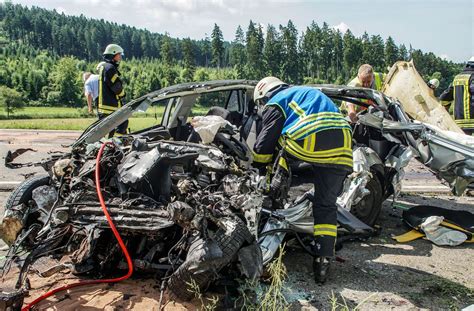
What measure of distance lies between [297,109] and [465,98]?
13.6ft

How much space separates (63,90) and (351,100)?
186 ft

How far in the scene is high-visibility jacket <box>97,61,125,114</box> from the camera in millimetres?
6746

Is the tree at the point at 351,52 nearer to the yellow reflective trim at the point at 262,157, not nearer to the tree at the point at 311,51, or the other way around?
the tree at the point at 311,51

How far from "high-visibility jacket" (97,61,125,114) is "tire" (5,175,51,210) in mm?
2613

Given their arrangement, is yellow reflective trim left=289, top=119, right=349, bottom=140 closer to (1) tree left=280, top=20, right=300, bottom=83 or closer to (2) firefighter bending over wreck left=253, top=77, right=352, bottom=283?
(2) firefighter bending over wreck left=253, top=77, right=352, bottom=283

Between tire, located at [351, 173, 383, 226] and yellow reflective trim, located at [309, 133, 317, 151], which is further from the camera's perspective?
tire, located at [351, 173, 383, 226]

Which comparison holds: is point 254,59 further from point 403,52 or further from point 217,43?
point 403,52

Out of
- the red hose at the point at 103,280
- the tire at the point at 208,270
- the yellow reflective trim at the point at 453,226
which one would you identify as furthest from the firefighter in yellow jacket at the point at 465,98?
the red hose at the point at 103,280

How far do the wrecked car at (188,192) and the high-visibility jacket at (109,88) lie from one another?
2.06m

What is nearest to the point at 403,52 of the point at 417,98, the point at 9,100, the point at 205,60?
the point at 205,60

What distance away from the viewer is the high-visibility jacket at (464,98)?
671 cm

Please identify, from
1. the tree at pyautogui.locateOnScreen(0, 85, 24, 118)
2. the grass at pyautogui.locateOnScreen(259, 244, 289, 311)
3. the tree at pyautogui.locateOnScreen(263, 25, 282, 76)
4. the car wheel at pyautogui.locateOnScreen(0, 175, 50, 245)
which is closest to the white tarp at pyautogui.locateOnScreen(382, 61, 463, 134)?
the grass at pyautogui.locateOnScreen(259, 244, 289, 311)

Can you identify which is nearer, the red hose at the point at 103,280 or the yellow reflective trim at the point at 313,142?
the red hose at the point at 103,280

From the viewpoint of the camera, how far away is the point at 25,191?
4.21m
